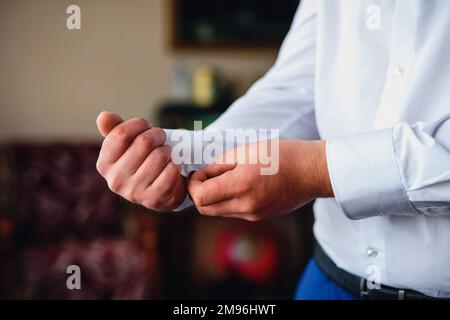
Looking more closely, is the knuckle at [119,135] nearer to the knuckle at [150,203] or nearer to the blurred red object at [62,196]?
the knuckle at [150,203]

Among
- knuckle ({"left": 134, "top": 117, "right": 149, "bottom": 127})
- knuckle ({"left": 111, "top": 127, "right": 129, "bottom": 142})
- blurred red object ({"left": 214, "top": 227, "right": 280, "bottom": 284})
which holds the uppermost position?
knuckle ({"left": 134, "top": 117, "right": 149, "bottom": 127})

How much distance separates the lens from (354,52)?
831 millimetres

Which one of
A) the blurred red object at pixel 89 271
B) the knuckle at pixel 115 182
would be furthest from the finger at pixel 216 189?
the blurred red object at pixel 89 271

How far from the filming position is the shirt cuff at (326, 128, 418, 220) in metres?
0.67

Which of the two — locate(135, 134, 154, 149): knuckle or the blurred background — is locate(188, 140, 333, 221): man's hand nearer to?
locate(135, 134, 154, 149): knuckle

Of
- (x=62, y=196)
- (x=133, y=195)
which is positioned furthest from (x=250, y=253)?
(x=133, y=195)

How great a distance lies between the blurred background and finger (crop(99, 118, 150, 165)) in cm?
232

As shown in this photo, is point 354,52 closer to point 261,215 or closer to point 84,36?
point 261,215

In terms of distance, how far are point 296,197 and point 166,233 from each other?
2.51m

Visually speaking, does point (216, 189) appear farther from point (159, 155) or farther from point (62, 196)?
point (62, 196)

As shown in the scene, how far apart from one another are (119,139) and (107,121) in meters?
0.03

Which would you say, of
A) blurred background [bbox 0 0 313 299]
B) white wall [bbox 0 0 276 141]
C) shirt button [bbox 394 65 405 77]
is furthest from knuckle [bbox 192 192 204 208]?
white wall [bbox 0 0 276 141]

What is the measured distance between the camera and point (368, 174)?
27.0 inches
